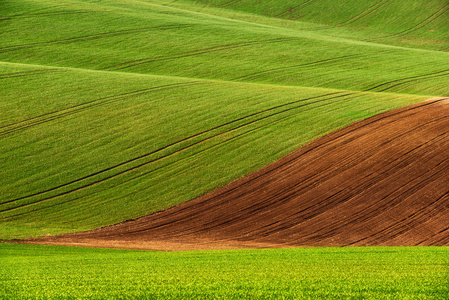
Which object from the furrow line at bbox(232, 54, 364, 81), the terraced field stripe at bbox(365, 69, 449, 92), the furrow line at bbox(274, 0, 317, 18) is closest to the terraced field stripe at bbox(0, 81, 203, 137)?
the furrow line at bbox(232, 54, 364, 81)

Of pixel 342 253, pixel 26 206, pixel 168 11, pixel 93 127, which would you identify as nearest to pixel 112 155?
pixel 93 127

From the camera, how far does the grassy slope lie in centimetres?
2205

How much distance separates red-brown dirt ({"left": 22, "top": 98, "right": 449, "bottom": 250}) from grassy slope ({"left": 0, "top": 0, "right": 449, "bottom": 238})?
1.21 m

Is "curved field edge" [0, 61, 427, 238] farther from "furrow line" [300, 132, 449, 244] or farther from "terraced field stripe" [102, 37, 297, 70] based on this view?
"terraced field stripe" [102, 37, 297, 70]

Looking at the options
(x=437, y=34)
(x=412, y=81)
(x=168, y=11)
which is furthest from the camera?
(x=437, y=34)

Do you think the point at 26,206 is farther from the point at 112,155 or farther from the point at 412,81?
the point at 412,81

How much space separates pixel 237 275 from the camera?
10680 mm

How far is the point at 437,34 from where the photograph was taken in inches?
2485

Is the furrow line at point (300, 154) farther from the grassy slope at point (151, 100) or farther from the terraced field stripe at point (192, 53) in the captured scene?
the terraced field stripe at point (192, 53)

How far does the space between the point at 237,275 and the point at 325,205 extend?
9832mm

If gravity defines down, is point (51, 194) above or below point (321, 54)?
below

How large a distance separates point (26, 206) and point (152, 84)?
15.2 m

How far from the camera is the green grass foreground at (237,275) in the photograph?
29.1 feet

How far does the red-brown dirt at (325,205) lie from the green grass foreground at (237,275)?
9.50ft
